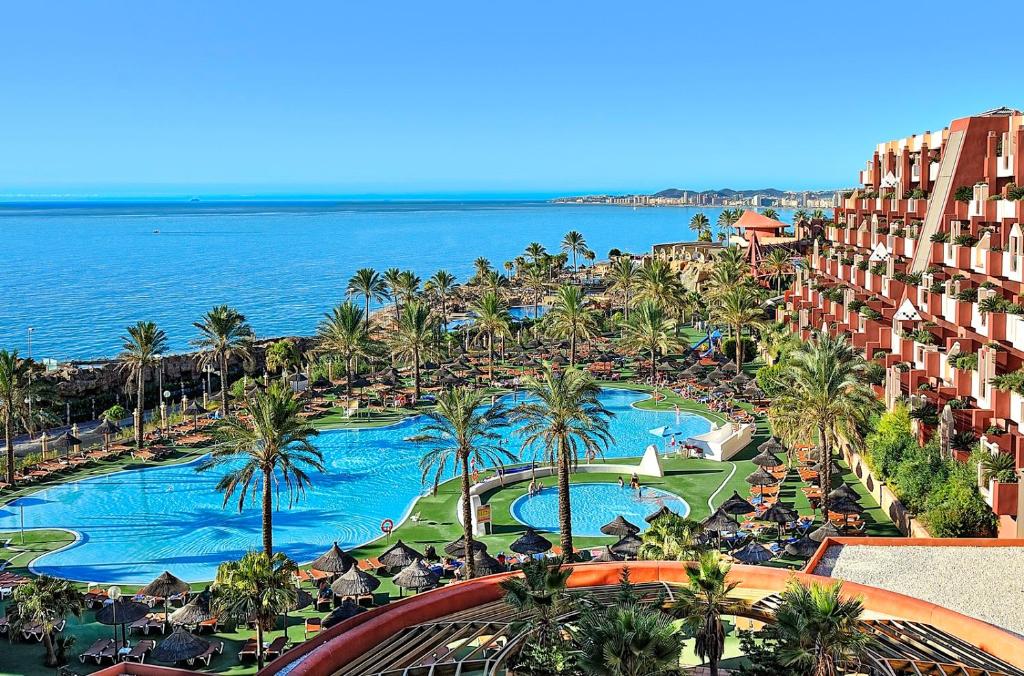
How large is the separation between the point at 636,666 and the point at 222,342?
43.2 meters

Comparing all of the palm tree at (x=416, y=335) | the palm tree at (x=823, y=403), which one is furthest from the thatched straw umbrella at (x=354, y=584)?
the palm tree at (x=416, y=335)

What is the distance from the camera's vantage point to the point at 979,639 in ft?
63.8

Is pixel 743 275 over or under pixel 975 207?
under

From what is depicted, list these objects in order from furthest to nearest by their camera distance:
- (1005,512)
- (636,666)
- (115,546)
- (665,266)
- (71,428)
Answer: (665,266)
(71,428)
(115,546)
(1005,512)
(636,666)

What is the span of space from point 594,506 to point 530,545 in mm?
→ 7880

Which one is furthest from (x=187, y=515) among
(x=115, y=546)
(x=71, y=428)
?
(x=71, y=428)

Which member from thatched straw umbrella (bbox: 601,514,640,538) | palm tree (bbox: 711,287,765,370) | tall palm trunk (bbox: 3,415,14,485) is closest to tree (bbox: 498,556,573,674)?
thatched straw umbrella (bbox: 601,514,640,538)

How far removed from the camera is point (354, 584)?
2722 cm

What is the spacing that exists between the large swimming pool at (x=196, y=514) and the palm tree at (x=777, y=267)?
3626 cm

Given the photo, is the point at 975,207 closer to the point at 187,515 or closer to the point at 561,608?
the point at 561,608

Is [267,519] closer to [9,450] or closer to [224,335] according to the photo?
[9,450]

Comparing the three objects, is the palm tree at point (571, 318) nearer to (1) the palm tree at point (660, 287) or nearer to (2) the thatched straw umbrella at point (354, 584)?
(1) the palm tree at point (660, 287)

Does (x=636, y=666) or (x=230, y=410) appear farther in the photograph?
(x=230, y=410)


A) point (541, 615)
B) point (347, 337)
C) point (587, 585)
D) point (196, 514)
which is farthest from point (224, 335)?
Result: point (541, 615)
